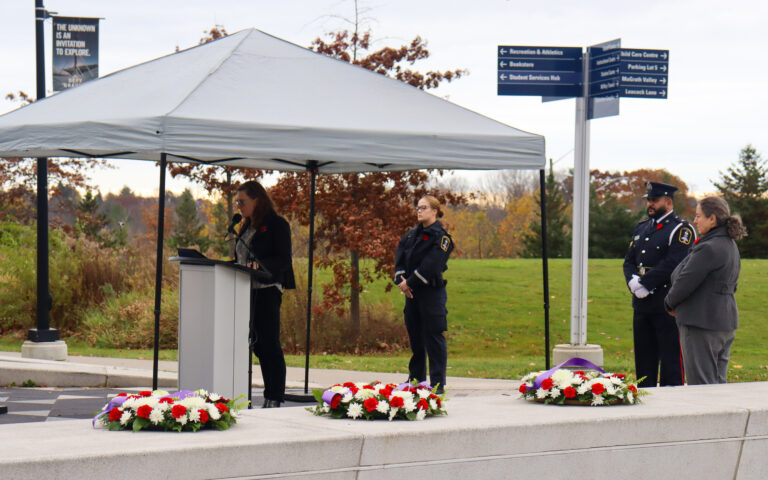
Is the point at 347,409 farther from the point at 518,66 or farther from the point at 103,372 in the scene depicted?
the point at 518,66

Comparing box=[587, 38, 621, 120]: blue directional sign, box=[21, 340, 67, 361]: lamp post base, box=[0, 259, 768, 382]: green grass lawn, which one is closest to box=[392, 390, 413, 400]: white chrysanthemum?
box=[0, 259, 768, 382]: green grass lawn

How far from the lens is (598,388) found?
5.50 metres

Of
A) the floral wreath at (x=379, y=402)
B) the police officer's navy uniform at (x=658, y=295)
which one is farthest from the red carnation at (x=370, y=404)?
the police officer's navy uniform at (x=658, y=295)

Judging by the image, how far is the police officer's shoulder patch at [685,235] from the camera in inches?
329

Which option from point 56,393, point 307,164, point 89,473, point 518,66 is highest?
point 518,66

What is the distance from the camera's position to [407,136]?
707 cm

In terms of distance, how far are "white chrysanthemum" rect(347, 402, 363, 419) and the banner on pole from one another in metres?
10.9

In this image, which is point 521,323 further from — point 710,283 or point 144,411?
point 144,411

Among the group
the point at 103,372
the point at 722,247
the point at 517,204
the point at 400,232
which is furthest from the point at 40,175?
the point at 517,204

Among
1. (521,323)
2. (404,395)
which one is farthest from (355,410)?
(521,323)

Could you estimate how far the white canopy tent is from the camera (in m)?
6.55

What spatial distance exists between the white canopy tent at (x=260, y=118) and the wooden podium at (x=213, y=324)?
1.20 feet

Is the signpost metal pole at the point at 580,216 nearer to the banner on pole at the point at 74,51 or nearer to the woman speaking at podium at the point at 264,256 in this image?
the woman speaking at podium at the point at 264,256

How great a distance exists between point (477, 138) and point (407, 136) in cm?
57
